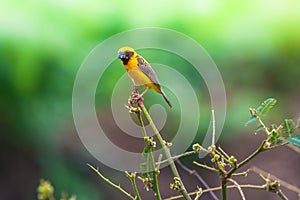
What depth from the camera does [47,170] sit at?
1.32 meters

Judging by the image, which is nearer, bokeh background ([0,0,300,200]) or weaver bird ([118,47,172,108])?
weaver bird ([118,47,172,108])

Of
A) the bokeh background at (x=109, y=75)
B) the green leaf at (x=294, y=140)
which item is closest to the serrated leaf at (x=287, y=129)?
the green leaf at (x=294, y=140)

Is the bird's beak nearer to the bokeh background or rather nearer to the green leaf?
the green leaf

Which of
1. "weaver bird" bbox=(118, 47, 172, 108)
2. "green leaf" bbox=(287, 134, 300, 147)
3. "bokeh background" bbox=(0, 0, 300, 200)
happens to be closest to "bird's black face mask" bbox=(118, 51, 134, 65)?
"weaver bird" bbox=(118, 47, 172, 108)

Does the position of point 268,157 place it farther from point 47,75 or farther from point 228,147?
point 47,75

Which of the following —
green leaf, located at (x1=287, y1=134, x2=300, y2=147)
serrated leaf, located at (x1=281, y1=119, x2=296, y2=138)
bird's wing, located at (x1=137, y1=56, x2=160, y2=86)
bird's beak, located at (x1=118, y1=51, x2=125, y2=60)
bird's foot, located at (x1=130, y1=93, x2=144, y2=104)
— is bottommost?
green leaf, located at (x1=287, y1=134, x2=300, y2=147)

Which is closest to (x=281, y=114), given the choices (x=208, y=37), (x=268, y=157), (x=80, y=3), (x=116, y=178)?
(x=268, y=157)

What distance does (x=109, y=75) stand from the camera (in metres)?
1.33

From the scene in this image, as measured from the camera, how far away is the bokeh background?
1348mm

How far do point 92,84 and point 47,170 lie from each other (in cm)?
25

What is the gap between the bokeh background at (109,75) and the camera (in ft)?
4.42

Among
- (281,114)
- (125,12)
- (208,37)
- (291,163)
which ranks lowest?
(291,163)

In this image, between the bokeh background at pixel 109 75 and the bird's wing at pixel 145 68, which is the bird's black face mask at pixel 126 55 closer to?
the bird's wing at pixel 145 68

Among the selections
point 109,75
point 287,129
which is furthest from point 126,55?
point 109,75
